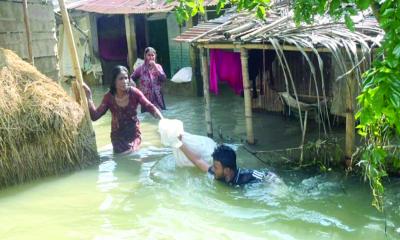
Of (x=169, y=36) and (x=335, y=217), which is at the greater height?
(x=169, y=36)

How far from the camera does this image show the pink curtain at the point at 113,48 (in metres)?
15.6

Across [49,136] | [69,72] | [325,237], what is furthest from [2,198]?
[69,72]

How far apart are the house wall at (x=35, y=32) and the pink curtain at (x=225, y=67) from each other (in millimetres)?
2627

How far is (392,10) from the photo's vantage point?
188cm

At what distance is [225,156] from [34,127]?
8.06 feet

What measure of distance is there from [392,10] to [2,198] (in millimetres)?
5162

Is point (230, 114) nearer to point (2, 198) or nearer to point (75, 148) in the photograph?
point (75, 148)

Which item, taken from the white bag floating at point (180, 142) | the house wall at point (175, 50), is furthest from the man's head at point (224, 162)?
the house wall at point (175, 50)

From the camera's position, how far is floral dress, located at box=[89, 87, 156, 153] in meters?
6.78

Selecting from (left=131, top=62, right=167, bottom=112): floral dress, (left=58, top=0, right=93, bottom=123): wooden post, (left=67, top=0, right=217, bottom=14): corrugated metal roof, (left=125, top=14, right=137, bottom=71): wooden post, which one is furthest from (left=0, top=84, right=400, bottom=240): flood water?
(left=125, top=14, right=137, bottom=71): wooden post

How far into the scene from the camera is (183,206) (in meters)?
5.58

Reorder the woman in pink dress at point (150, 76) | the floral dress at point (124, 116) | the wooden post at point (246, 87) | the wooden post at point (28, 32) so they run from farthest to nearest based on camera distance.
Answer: the woman in pink dress at point (150, 76) → the wooden post at point (246, 87) → the floral dress at point (124, 116) → the wooden post at point (28, 32)

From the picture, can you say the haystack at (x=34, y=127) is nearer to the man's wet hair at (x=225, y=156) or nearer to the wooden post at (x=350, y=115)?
the man's wet hair at (x=225, y=156)

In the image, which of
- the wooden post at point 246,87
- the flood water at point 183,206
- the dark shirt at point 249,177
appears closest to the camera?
the flood water at point 183,206
